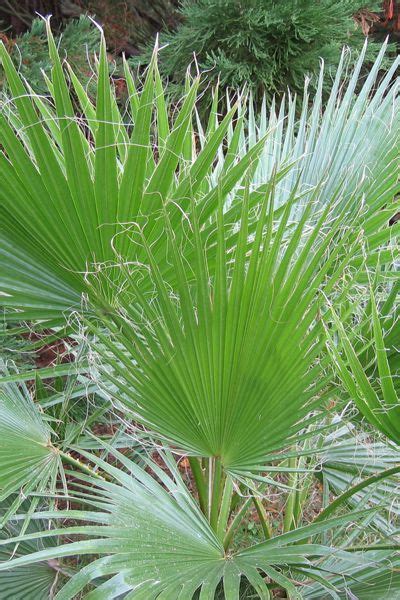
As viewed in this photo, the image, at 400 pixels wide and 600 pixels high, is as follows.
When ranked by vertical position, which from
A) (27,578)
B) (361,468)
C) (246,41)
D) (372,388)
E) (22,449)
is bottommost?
(27,578)

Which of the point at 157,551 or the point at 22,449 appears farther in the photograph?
the point at 22,449

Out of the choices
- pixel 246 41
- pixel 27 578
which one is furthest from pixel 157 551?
pixel 246 41

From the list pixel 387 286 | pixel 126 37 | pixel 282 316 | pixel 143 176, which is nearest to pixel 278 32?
pixel 126 37

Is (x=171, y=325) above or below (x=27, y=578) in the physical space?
above

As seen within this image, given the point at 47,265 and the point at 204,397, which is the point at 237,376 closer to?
the point at 204,397

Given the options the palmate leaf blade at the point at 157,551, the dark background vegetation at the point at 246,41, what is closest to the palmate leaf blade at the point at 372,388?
the palmate leaf blade at the point at 157,551

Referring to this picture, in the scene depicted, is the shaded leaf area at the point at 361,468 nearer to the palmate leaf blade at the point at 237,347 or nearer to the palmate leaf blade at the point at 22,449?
the palmate leaf blade at the point at 237,347

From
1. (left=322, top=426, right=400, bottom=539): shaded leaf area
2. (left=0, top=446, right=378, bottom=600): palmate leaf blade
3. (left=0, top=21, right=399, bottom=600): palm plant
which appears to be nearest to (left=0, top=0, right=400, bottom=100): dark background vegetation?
(left=0, top=21, right=399, bottom=600): palm plant

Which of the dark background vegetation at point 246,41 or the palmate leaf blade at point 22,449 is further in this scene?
the dark background vegetation at point 246,41

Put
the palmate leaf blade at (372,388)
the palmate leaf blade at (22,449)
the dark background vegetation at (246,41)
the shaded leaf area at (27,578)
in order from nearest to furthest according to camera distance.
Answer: the palmate leaf blade at (372,388) → the palmate leaf blade at (22,449) → the shaded leaf area at (27,578) → the dark background vegetation at (246,41)

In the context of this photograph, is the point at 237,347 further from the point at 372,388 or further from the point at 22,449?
the point at 22,449

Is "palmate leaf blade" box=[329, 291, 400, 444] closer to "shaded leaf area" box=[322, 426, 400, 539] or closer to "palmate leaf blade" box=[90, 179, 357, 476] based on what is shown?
"palmate leaf blade" box=[90, 179, 357, 476]
